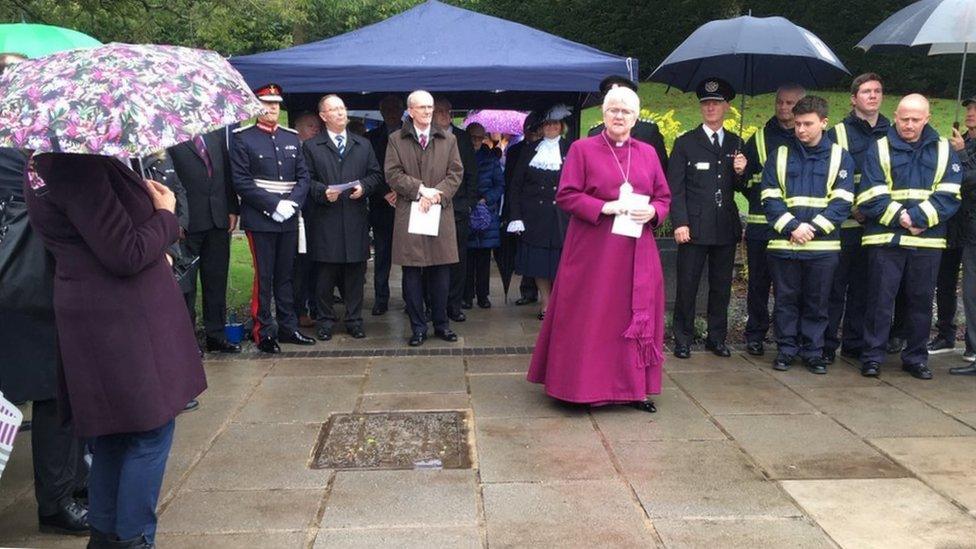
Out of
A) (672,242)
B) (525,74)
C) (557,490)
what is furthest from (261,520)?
(672,242)

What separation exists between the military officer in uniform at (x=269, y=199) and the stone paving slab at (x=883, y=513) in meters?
4.12

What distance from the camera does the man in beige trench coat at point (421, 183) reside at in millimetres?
6621

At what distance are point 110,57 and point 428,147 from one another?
4.05 meters

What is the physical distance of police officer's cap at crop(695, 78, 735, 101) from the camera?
6180mm

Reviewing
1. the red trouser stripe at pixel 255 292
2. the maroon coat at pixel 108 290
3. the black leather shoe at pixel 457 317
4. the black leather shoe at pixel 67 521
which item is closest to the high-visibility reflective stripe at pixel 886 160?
the black leather shoe at pixel 457 317

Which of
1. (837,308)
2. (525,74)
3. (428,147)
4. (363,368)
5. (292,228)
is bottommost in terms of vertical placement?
(363,368)

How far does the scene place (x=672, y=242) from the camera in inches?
321

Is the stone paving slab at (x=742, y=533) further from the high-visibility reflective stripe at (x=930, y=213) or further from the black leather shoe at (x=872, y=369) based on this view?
the high-visibility reflective stripe at (x=930, y=213)

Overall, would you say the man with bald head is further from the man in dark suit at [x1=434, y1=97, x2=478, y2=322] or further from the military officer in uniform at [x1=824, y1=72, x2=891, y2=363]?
the man in dark suit at [x1=434, y1=97, x2=478, y2=322]

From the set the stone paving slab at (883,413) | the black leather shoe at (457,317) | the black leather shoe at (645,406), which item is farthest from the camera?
the black leather shoe at (457,317)

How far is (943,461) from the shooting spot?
4.34 metres

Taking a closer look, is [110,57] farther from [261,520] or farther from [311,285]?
[311,285]

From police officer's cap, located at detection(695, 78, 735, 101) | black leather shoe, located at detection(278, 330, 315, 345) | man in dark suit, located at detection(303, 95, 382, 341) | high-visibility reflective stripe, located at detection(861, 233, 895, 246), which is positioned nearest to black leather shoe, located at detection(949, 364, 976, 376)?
high-visibility reflective stripe, located at detection(861, 233, 895, 246)

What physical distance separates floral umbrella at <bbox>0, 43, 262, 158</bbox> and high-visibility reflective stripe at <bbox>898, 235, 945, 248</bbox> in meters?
4.67
